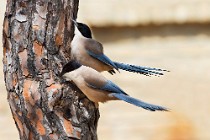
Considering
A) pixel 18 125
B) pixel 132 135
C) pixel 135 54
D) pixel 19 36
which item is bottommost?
pixel 132 135

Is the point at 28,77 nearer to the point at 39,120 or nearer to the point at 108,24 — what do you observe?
the point at 39,120

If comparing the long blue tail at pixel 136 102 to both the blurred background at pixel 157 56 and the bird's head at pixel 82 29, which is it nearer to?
the bird's head at pixel 82 29

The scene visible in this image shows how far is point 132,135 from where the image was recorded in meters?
5.77

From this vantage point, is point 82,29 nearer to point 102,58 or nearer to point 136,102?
point 102,58

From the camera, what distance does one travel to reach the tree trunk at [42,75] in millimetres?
3098

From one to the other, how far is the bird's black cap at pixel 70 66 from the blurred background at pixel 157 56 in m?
2.63

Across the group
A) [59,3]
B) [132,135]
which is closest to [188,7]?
[132,135]

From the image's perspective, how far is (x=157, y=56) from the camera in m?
5.70

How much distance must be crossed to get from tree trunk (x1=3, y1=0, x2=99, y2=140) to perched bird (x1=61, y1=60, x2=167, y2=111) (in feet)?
0.17

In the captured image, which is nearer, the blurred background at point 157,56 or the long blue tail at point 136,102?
the long blue tail at point 136,102

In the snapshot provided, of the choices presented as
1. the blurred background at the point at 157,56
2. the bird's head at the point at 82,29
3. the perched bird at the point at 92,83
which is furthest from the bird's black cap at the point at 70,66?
the blurred background at the point at 157,56

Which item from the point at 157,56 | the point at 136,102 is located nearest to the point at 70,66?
the point at 136,102

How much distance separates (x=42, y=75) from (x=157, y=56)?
2.64 meters

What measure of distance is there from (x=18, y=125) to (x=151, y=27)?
2.66m
